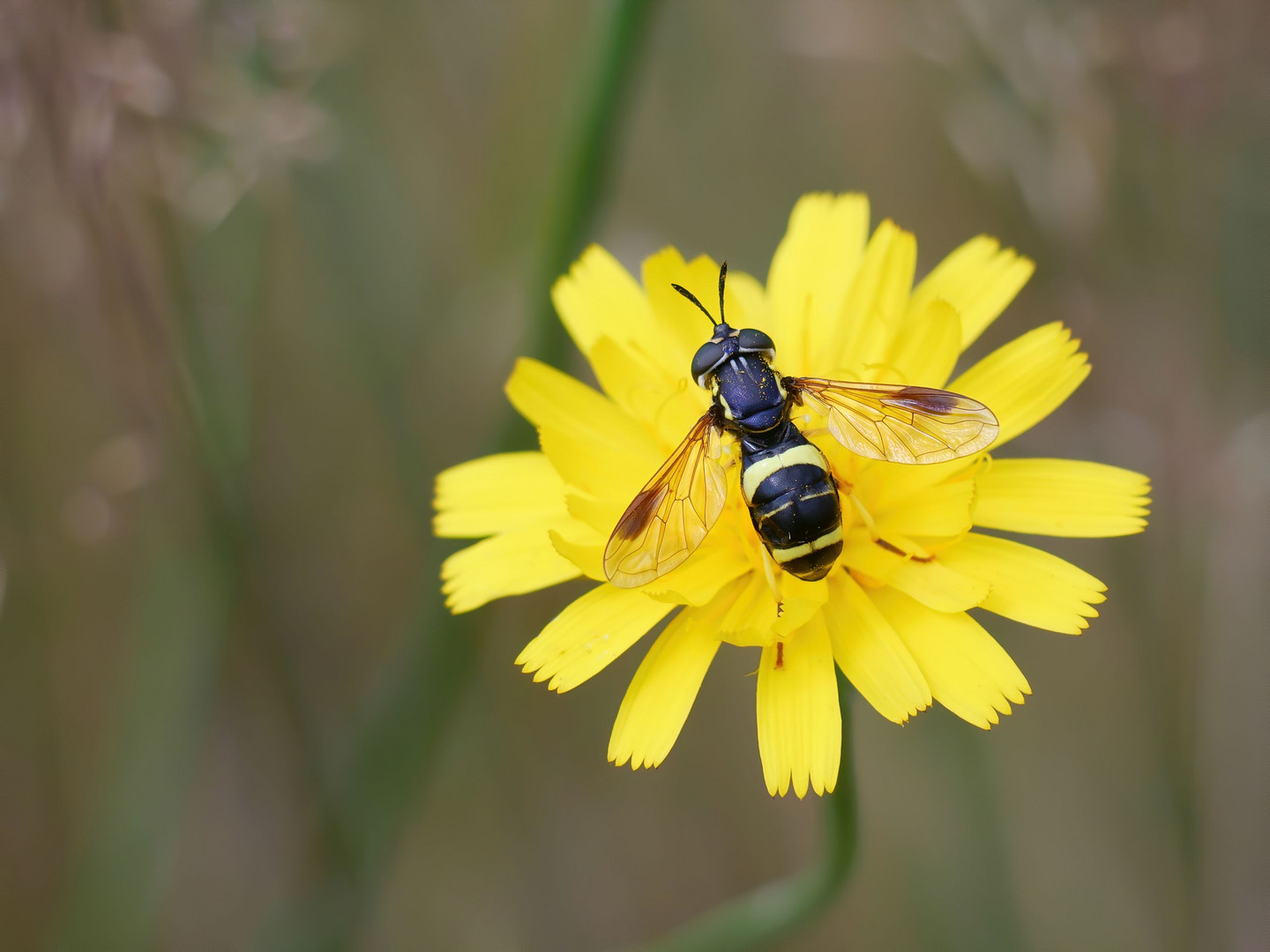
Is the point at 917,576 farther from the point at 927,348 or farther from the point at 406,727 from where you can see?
the point at 406,727

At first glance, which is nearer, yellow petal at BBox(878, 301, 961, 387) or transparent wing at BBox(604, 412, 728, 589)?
transparent wing at BBox(604, 412, 728, 589)

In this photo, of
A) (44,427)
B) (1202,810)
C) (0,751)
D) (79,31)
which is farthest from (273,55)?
(1202,810)

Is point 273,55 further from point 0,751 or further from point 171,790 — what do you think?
point 0,751

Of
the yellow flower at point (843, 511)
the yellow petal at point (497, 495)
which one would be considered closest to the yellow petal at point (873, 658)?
the yellow flower at point (843, 511)

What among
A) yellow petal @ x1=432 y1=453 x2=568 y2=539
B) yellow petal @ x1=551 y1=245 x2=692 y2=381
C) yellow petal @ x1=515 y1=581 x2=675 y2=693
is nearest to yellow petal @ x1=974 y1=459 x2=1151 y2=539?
yellow petal @ x1=515 y1=581 x2=675 y2=693

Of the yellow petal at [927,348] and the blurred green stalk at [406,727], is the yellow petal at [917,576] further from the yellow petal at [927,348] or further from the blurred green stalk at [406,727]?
the blurred green stalk at [406,727]

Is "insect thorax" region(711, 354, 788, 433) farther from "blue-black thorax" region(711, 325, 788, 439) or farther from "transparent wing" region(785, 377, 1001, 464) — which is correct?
"transparent wing" region(785, 377, 1001, 464)

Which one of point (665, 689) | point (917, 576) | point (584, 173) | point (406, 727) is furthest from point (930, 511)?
point (406, 727)
